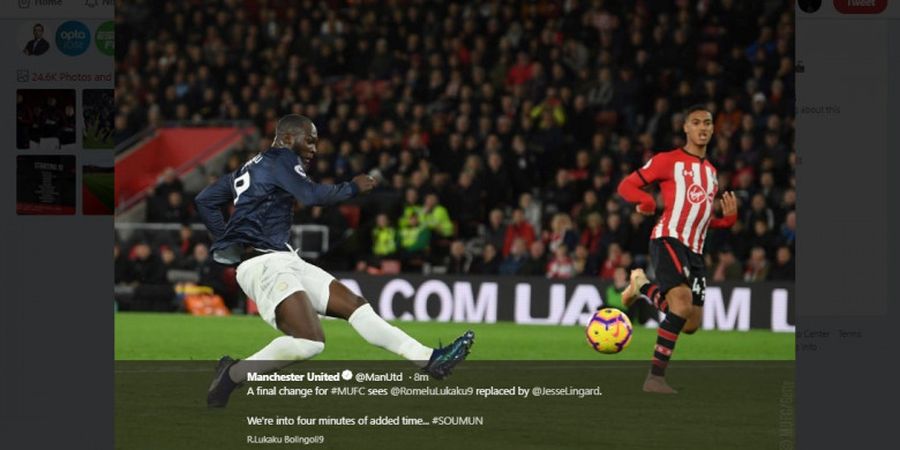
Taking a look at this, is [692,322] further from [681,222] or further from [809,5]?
[809,5]

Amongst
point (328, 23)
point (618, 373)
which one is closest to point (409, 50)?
point (328, 23)

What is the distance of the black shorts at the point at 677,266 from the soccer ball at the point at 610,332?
0.37m

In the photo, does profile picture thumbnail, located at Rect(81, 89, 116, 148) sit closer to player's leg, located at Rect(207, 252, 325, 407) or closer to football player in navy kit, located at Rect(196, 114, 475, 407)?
football player in navy kit, located at Rect(196, 114, 475, 407)

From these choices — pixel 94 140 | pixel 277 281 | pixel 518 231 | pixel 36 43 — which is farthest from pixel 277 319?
pixel 518 231

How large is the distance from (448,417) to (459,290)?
1170 cm

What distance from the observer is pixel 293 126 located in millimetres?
7902

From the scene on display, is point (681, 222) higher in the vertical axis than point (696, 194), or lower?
lower

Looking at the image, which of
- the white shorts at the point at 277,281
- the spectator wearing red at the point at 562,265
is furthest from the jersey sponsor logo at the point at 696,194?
the spectator wearing red at the point at 562,265

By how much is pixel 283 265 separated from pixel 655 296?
318 centimetres

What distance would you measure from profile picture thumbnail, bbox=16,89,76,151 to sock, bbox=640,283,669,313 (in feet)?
16.8

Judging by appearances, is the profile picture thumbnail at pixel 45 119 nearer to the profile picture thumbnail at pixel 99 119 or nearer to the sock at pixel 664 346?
the profile picture thumbnail at pixel 99 119

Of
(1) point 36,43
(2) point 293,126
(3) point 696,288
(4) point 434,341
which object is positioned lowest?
(4) point 434,341

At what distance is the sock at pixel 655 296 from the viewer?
1009 centimetres

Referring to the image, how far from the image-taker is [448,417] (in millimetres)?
6926
